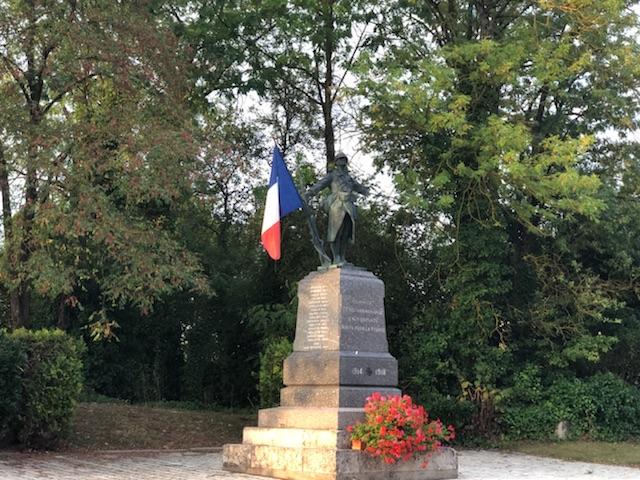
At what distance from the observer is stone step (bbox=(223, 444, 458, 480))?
8.91m

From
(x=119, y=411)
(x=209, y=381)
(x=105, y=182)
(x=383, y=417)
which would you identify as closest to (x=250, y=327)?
(x=209, y=381)

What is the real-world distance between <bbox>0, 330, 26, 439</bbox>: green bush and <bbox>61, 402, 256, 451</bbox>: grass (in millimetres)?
1338

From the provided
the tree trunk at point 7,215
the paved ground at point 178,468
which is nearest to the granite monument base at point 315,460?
the paved ground at point 178,468

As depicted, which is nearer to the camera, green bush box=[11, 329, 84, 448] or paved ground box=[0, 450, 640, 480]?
paved ground box=[0, 450, 640, 480]

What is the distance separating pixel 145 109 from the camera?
14164 millimetres

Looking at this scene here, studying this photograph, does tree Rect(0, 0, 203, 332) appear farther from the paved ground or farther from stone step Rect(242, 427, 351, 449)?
stone step Rect(242, 427, 351, 449)

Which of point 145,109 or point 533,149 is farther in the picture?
point 533,149

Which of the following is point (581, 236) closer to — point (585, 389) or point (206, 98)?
point (585, 389)

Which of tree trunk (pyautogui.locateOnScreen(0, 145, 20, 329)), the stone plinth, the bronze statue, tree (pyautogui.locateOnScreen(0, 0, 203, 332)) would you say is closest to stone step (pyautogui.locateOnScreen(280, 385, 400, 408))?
the stone plinth

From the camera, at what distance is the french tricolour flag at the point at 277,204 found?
11227mm

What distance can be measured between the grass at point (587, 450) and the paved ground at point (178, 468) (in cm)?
77

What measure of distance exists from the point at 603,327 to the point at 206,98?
1058cm

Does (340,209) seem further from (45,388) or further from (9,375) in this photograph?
(9,375)

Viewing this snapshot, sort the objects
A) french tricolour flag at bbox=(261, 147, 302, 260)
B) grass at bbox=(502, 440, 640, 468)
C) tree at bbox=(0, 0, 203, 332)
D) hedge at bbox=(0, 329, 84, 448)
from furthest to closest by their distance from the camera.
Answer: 1. grass at bbox=(502, 440, 640, 468)
2. tree at bbox=(0, 0, 203, 332)
3. hedge at bbox=(0, 329, 84, 448)
4. french tricolour flag at bbox=(261, 147, 302, 260)
